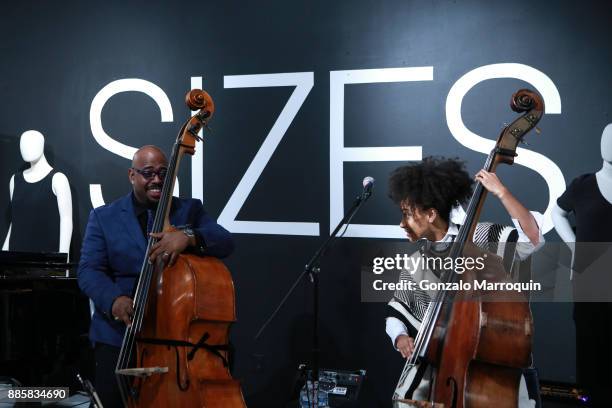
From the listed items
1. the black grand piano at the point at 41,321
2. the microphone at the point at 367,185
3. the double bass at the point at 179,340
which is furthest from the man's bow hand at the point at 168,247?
the black grand piano at the point at 41,321

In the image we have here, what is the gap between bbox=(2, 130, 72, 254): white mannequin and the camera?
5191 millimetres

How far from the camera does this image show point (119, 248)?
3.36 m

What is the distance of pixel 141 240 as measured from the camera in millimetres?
3355

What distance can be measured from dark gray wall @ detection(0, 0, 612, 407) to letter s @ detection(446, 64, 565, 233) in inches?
1.7

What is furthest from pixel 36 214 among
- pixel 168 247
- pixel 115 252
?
pixel 168 247

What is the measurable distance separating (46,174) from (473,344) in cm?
401

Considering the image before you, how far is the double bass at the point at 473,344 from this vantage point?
7.82 feet

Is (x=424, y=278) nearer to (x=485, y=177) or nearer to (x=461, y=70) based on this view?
(x=485, y=177)

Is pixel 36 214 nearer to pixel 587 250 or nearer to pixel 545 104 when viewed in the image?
pixel 545 104

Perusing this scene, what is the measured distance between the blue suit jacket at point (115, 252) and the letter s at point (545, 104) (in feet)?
5.95

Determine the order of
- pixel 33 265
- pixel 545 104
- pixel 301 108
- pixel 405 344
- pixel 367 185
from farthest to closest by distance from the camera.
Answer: pixel 301 108
pixel 33 265
pixel 545 104
pixel 367 185
pixel 405 344

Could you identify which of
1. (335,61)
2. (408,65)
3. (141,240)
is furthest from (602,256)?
(141,240)

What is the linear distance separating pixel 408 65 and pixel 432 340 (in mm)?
2445

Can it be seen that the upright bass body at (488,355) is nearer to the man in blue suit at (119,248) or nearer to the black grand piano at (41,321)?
the man in blue suit at (119,248)
